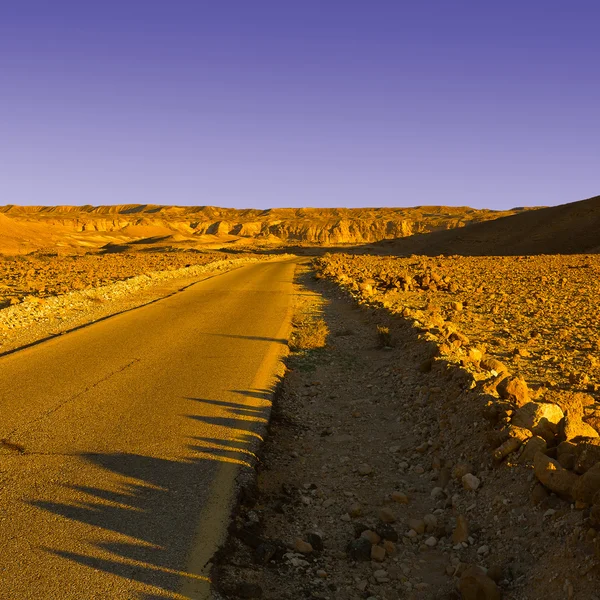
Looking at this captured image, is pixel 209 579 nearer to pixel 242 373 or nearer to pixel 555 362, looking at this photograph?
pixel 242 373

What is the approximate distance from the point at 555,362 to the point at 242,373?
5.35 meters

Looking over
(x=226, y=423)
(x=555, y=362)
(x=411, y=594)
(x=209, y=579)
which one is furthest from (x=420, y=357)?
(x=209, y=579)

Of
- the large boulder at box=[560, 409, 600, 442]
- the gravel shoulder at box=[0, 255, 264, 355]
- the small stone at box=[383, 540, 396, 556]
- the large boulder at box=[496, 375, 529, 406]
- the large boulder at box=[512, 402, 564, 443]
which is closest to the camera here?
the small stone at box=[383, 540, 396, 556]

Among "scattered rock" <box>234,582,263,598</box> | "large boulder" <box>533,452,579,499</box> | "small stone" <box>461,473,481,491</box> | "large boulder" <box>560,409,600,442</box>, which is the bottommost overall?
"scattered rock" <box>234,582,263,598</box>

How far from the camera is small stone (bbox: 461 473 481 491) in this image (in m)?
5.36

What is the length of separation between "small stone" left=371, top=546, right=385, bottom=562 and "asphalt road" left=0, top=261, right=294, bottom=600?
1217mm

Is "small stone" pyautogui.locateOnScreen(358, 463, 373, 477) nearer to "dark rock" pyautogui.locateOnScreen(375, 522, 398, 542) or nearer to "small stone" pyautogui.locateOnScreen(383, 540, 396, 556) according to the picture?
"dark rock" pyautogui.locateOnScreen(375, 522, 398, 542)

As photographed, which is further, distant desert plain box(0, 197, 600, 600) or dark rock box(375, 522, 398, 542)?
dark rock box(375, 522, 398, 542)

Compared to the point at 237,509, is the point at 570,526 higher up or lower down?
higher up

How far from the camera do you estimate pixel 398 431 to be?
7.41 metres

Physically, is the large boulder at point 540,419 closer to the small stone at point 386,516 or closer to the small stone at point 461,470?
the small stone at point 461,470

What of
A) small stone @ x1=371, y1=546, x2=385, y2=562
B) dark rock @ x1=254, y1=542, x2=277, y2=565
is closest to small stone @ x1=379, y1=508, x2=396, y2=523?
small stone @ x1=371, y1=546, x2=385, y2=562

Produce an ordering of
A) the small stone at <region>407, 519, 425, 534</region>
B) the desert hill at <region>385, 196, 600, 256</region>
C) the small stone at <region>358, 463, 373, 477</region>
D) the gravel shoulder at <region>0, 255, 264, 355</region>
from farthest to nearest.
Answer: the desert hill at <region>385, 196, 600, 256</region> < the gravel shoulder at <region>0, 255, 264, 355</region> < the small stone at <region>358, 463, 373, 477</region> < the small stone at <region>407, 519, 425, 534</region>

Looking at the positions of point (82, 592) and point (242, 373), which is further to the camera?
point (242, 373)
